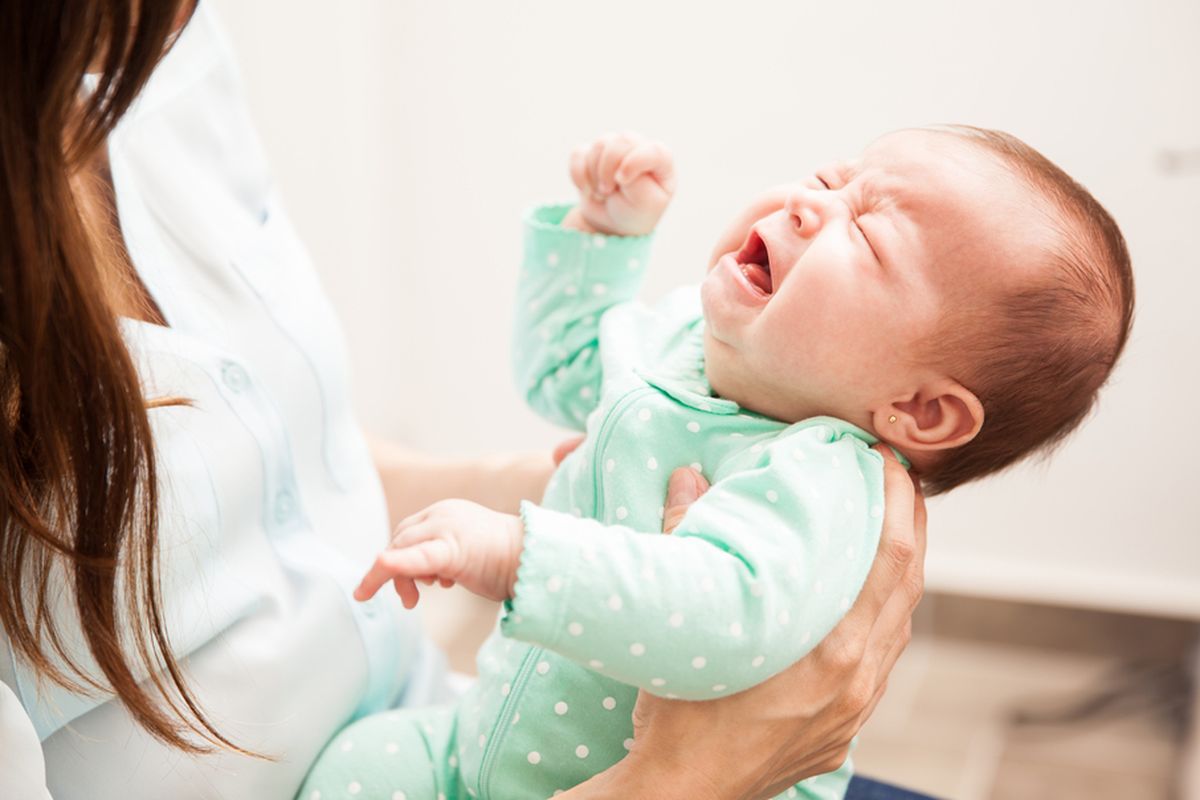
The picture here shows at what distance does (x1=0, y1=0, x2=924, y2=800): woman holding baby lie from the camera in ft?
1.86

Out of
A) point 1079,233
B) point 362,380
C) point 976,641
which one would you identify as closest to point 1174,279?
point 976,641

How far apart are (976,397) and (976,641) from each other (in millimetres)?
1625

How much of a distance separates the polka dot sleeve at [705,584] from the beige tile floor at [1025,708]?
4.31 ft

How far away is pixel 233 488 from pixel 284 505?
0.07 meters

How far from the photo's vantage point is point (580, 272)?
91 centimetres

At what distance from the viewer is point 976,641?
221 centimetres

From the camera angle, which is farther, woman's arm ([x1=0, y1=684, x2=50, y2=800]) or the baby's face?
the baby's face

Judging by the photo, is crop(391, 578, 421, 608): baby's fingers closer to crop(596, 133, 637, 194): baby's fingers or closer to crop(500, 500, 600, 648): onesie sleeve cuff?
crop(500, 500, 600, 648): onesie sleeve cuff

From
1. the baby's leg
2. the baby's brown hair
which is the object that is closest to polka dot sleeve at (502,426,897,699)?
the baby's brown hair

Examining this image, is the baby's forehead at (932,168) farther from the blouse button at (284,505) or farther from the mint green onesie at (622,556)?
the blouse button at (284,505)

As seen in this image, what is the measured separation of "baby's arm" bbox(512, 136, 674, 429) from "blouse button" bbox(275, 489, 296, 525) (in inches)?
9.1

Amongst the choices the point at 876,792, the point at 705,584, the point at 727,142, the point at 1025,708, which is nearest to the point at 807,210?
the point at 705,584

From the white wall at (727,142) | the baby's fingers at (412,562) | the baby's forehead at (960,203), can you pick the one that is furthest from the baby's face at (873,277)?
the white wall at (727,142)

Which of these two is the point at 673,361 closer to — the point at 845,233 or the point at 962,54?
the point at 845,233
